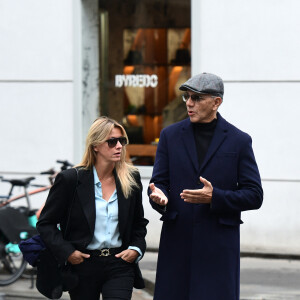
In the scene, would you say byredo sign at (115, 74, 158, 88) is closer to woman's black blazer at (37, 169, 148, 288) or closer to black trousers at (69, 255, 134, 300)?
woman's black blazer at (37, 169, 148, 288)

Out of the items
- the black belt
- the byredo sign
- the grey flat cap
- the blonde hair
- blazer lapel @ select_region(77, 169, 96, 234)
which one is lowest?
the black belt

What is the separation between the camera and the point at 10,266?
7660 millimetres

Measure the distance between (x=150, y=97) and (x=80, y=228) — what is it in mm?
5519

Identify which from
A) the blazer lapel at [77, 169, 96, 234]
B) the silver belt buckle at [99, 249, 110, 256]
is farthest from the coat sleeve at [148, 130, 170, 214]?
the silver belt buckle at [99, 249, 110, 256]

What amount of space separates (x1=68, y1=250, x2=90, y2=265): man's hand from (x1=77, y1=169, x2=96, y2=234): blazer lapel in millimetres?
140

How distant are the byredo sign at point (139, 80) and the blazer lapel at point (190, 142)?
5.29m

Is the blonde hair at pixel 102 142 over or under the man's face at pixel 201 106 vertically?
under

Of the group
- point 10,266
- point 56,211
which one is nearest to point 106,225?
point 56,211

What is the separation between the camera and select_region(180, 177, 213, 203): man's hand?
4070 mm

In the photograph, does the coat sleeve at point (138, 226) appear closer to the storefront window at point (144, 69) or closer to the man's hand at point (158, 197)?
the man's hand at point (158, 197)

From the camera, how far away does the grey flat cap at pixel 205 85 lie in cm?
424

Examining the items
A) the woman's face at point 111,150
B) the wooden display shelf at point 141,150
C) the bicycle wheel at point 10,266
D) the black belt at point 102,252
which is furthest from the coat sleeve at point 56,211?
the wooden display shelf at point 141,150

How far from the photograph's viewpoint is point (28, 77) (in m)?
9.61

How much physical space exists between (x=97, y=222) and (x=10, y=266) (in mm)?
3612
